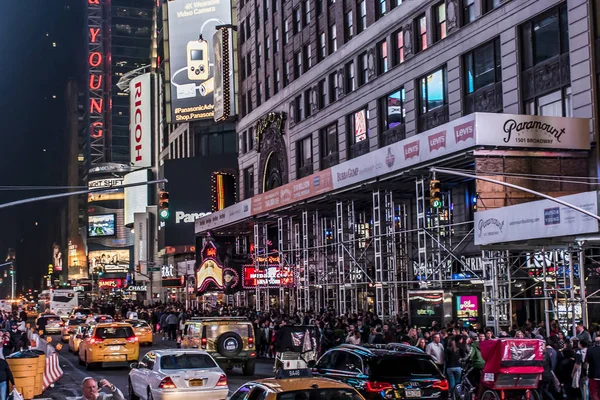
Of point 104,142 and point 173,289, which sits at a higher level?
point 104,142

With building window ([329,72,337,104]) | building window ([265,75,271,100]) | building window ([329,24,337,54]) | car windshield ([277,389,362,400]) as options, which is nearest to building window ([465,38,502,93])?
building window ([329,72,337,104])

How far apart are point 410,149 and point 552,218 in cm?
1040

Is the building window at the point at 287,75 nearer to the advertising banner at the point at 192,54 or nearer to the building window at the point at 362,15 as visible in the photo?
the building window at the point at 362,15

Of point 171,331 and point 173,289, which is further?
point 173,289

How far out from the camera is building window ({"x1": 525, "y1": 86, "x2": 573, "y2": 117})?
32688 mm

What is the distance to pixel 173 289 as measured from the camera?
106m

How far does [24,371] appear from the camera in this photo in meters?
22.9

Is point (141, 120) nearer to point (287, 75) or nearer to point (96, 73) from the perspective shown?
point (96, 73)

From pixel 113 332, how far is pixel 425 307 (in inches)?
444

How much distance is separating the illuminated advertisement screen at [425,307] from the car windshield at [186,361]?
1200cm

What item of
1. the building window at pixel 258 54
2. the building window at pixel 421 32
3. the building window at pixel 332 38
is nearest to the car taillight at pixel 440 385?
the building window at pixel 421 32

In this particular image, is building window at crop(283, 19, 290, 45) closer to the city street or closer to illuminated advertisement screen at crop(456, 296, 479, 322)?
the city street

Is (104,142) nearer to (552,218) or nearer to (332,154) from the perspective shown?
(332,154)

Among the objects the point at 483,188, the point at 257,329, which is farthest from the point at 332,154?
the point at 483,188
